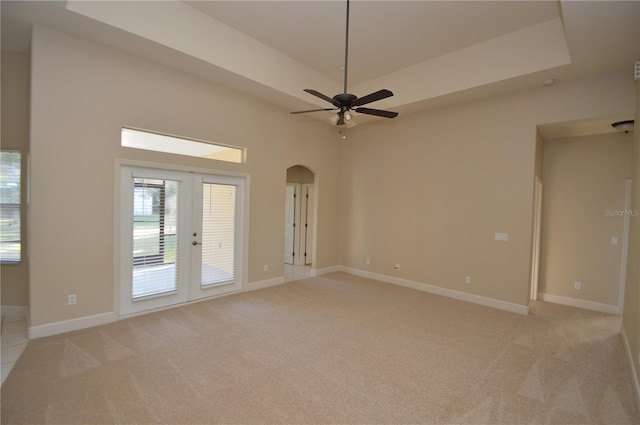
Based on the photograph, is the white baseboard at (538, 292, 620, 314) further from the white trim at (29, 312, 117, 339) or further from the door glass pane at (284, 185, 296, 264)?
the white trim at (29, 312, 117, 339)

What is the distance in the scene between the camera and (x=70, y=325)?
11.4 ft

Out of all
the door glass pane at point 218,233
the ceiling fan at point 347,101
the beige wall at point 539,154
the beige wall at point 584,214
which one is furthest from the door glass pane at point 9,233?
the beige wall at point 584,214

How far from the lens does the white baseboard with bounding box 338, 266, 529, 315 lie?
458 cm

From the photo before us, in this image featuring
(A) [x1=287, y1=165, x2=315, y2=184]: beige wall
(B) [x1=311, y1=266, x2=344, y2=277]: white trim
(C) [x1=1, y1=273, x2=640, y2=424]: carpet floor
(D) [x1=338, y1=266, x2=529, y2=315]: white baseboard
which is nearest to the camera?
(C) [x1=1, y1=273, x2=640, y2=424]: carpet floor

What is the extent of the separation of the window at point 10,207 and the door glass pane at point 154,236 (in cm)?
169

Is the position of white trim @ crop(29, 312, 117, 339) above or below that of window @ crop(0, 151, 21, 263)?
below

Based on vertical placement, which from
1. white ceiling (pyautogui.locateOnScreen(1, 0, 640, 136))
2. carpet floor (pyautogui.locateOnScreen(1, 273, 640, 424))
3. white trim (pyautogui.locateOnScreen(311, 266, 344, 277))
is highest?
white ceiling (pyautogui.locateOnScreen(1, 0, 640, 136))

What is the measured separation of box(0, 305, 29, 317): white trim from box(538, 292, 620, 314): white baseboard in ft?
27.0

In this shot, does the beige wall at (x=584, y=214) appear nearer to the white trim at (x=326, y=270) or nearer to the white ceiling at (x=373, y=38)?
the white ceiling at (x=373, y=38)

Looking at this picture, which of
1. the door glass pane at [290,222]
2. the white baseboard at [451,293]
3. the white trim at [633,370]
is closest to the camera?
the white trim at [633,370]

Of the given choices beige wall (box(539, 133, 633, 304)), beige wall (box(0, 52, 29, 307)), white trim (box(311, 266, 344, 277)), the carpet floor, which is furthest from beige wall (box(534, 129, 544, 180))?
beige wall (box(0, 52, 29, 307))

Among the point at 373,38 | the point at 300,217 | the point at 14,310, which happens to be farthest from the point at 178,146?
the point at 300,217

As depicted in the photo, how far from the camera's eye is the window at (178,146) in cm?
393

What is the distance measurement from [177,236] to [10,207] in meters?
2.19
